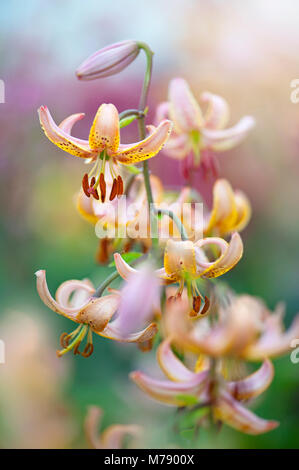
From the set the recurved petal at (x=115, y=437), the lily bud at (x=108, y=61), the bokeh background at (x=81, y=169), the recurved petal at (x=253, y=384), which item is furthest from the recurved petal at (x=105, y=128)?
the bokeh background at (x=81, y=169)

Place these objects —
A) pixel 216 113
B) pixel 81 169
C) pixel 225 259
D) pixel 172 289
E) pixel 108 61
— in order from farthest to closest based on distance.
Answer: pixel 81 169
pixel 216 113
pixel 172 289
pixel 108 61
pixel 225 259

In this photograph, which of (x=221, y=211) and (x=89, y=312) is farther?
(x=221, y=211)

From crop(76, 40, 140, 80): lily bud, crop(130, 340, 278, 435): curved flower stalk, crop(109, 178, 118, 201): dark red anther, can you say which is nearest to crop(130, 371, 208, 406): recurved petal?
crop(130, 340, 278, 435): curved flower stalk

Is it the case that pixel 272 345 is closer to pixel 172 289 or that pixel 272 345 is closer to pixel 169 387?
pixel 169 387

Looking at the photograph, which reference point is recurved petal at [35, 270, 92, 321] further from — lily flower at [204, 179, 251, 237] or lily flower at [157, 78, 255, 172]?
lily flower at [157, 78, 255, 172]

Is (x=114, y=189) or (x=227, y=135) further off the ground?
(x=227, y=135)

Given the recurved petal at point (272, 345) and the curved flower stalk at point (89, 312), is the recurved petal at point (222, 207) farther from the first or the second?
the recurved petal at point (272, 345)

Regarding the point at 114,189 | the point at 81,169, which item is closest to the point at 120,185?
the point at 114,189
